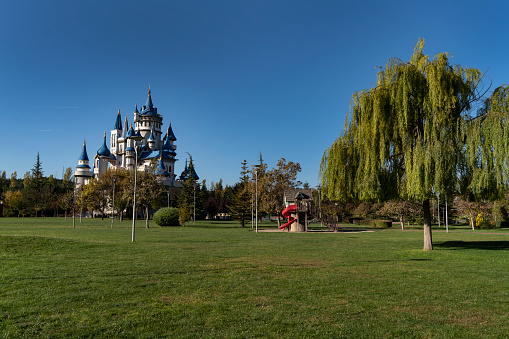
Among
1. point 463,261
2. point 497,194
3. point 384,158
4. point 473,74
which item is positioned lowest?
point 463,261

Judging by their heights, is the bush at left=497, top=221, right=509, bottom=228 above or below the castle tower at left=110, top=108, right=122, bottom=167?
below

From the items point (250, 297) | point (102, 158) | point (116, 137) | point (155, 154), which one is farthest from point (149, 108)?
point (250, 297)

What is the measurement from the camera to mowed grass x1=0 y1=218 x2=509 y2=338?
648 cm

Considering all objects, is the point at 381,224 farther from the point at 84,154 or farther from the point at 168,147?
the point at 84,154

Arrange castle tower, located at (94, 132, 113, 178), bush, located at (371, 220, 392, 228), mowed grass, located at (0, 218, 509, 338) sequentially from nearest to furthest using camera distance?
mowed grass, located at (0, 218, 509, 338) → bush, located at (371, 220, 392, 228) → castle tower, located at (94, 132, 113, 178)

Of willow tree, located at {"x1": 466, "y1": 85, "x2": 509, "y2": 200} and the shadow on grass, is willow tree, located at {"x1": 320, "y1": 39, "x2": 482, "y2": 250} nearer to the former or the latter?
willow tree, located at {"x1": 466, "y1": 85, "x2": 509, "y2": 200}

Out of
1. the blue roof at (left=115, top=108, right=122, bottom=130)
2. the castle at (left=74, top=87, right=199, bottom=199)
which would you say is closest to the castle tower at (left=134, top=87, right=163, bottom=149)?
the castle at (left=74, top=87, right=199, bottom=199)

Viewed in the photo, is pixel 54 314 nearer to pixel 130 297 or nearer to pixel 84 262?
pixel 130 297

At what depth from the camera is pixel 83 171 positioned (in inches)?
4237

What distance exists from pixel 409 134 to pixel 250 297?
1265 centimetres

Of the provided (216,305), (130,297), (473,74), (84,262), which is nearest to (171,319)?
(216,305)

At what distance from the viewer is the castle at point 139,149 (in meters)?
104

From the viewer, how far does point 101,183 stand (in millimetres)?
74438

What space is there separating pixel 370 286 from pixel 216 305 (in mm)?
4424
